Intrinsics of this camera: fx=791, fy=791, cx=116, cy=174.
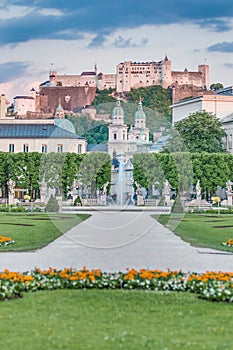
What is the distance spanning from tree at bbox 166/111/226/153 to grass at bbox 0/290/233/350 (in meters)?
56.5

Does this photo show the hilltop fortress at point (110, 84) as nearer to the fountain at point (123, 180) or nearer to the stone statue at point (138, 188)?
the fountain at point (123, 180)

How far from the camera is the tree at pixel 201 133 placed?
69000 mm

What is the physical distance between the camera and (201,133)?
230ft

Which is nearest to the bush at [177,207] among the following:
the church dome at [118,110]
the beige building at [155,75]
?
the church dome at [118,110]

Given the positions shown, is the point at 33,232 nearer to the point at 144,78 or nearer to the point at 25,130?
the point at 25,130

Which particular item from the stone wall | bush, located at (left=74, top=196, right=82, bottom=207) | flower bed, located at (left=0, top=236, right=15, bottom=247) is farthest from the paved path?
the stone wall

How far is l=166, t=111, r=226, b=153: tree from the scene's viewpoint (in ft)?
226

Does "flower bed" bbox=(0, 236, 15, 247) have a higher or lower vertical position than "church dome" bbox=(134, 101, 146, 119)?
lower

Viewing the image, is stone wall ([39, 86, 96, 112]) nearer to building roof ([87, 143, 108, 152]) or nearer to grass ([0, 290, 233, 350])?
building roof ([87, 143, 108, 152])

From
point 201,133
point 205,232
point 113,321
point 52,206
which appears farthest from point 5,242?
point 201,133

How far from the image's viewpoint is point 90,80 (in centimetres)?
13012

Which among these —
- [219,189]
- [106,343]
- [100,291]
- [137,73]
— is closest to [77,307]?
[100,291]

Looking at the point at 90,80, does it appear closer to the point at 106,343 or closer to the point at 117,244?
the point at 117,244

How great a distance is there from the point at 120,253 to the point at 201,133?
51137 mm
